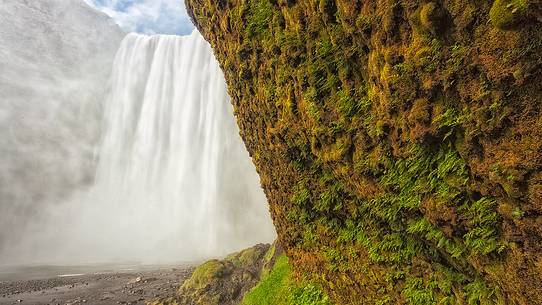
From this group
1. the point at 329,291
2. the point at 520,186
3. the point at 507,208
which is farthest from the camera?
the point at 329,291

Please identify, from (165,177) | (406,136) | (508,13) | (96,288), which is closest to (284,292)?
(406,136)

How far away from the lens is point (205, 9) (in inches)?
345

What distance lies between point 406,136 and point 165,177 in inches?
1624

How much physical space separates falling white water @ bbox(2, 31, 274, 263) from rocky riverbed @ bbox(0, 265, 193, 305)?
24.3 ft

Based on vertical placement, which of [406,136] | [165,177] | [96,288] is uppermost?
[165,177]

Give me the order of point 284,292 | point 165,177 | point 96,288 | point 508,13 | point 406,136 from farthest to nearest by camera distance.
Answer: point 165,177 < point 96,288 < point 284,292 < point 406,136 < point 508,13

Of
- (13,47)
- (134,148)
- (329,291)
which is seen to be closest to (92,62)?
(13,47)

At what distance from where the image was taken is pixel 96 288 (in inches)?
798

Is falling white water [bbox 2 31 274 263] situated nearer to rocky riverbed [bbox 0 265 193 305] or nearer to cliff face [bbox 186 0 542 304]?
rocky riverbed [bbox 0 265 193 305]

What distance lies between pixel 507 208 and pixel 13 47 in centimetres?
6991

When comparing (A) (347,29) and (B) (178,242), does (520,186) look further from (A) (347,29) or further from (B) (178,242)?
(B) (178,242)

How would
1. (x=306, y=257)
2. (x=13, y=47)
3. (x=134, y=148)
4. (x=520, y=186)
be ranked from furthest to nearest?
(x=13, y=47) → (x=134, y=148) → (x=306, y=257) → (x=520, y=186)

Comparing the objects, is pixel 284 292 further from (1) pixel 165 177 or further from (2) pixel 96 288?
(1) pixel 165 177

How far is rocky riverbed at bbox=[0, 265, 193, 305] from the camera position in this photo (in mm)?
17453
